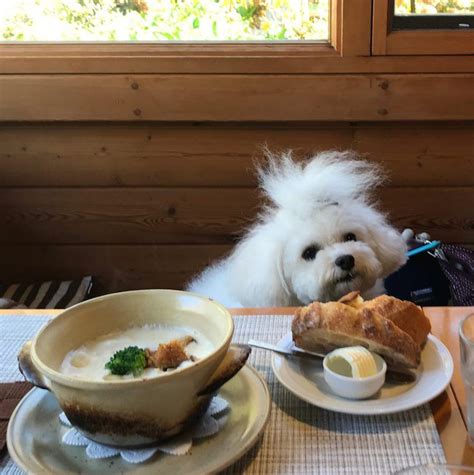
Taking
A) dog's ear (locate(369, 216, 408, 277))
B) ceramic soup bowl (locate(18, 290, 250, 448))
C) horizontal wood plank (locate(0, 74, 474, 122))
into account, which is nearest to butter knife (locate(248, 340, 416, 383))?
ceramic soup bowl (locate(18, 290, 250, 448))

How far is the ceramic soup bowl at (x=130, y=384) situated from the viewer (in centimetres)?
54

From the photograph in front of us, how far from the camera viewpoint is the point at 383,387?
2.34ft

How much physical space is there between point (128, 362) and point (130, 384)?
5 cm

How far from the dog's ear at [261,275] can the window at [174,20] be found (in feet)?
2.42

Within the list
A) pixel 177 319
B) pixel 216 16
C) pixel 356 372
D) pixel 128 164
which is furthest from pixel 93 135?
pixel 356 372

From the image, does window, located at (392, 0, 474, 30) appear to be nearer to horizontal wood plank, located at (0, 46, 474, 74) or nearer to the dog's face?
horizontal wood plank, located at (0, 46, 474, 74)

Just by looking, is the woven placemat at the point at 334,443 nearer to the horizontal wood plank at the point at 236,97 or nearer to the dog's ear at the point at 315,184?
the dog's ear at the point at 315,184

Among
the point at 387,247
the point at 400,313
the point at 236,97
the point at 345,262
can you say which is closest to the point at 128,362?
the point at 400,313

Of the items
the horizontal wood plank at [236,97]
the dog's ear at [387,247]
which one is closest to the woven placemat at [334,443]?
the dog's ear at [387,247]

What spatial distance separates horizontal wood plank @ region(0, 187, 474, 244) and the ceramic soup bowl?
130 centimetres

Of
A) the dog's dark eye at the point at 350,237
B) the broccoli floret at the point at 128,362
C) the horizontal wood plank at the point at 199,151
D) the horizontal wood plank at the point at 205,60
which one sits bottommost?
the dog's dark eye at the point at 350,237

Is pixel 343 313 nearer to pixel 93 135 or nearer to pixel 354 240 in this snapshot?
pixel 354 240

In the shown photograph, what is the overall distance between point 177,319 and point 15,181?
149 cm

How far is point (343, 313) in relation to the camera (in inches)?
28.3
